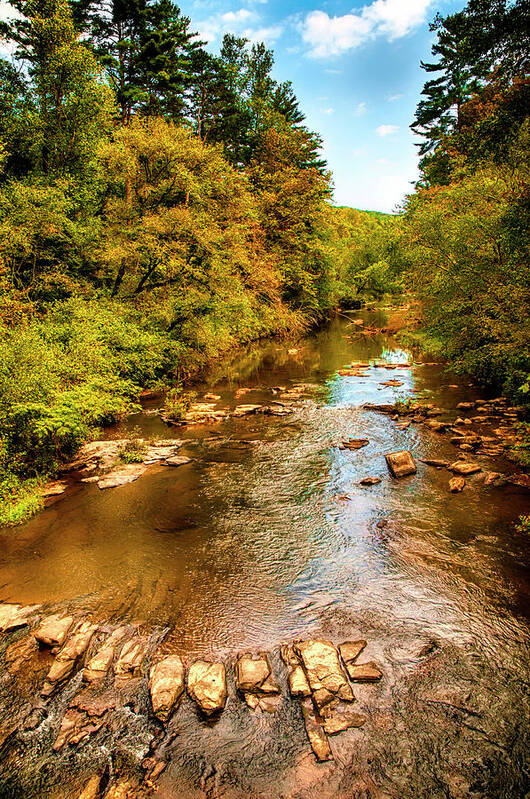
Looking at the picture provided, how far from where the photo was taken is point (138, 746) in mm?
3732

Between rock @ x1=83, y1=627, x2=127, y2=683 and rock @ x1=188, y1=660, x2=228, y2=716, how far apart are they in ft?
3.43

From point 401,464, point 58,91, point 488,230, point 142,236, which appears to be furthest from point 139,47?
point 401,464

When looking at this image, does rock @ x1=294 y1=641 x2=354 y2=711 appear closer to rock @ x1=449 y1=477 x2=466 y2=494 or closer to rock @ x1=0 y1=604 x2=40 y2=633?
rock @ x1=0 y1=604 x2=40 y2=633

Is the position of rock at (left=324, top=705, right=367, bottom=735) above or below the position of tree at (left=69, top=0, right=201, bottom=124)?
below

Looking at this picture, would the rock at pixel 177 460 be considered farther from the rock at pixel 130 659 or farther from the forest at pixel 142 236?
the rock at pixel 130 659

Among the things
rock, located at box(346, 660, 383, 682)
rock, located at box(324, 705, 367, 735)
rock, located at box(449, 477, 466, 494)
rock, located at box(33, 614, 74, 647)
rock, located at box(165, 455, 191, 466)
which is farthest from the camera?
rock, located at box(165, 455, 191, 466)

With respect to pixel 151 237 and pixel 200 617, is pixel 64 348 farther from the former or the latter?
pixel 200 617

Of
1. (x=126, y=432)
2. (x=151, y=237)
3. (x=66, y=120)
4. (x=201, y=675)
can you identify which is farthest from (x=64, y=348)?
(x=66, y=120)

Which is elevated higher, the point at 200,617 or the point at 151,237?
the point at 151,237

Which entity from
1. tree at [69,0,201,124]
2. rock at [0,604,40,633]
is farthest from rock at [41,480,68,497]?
tree at [69,0,201,124]

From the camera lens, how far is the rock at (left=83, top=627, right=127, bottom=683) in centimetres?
443

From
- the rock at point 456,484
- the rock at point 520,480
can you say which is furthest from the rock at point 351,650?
the rock at point 520,480

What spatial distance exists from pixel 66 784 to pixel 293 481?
655 centimetres

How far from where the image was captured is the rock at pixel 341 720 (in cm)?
385
